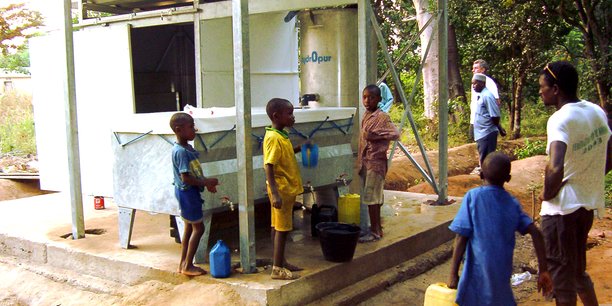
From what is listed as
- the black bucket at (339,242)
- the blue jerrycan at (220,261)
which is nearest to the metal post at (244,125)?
the blue jerrycan at (220,261)

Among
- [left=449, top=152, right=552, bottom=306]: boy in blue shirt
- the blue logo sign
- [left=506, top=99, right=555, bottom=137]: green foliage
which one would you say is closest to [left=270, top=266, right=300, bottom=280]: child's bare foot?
[left=449, top=152, right=552, bottom=306]: boy in blue shirt

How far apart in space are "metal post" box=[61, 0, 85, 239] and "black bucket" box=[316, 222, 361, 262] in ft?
9.06

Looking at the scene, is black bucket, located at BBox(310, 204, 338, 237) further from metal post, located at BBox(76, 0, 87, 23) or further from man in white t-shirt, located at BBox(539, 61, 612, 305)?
metal post, located at BBox(76, 0, 87, 23)

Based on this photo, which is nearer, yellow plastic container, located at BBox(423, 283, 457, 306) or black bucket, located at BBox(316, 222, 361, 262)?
yellow plastic container, located at BBox(423, 283, 457, 306)

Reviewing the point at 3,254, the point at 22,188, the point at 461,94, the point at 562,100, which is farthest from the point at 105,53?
the point at 461,94

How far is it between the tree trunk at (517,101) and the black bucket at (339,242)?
34.5 ft

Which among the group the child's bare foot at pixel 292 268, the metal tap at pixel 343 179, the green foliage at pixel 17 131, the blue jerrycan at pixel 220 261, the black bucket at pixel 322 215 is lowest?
the child's bare foot at pixel 292 268

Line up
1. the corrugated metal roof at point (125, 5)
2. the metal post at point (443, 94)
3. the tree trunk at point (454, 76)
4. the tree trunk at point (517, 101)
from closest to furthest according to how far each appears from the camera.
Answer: the metal post at point (443, 94) → the corrugated metal roof at point (125, 5) → the tree trunk at point (517, 101) → the tree trunk at point (454, 76)

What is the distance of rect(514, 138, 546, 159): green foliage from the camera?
510 inches

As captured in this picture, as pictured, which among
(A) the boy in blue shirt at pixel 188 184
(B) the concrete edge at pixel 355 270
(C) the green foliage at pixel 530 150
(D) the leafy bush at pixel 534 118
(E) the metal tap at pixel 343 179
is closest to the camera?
(B) the concrete edge at pixel 355 270

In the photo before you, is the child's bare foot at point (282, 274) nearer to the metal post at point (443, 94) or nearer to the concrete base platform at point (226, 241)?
the concrete base platform at point (226, 241)

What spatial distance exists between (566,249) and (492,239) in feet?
1.79

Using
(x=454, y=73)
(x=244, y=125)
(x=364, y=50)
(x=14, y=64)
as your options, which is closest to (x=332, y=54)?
(x=364, y=50)

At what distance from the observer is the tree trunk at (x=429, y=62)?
14.4 meters
